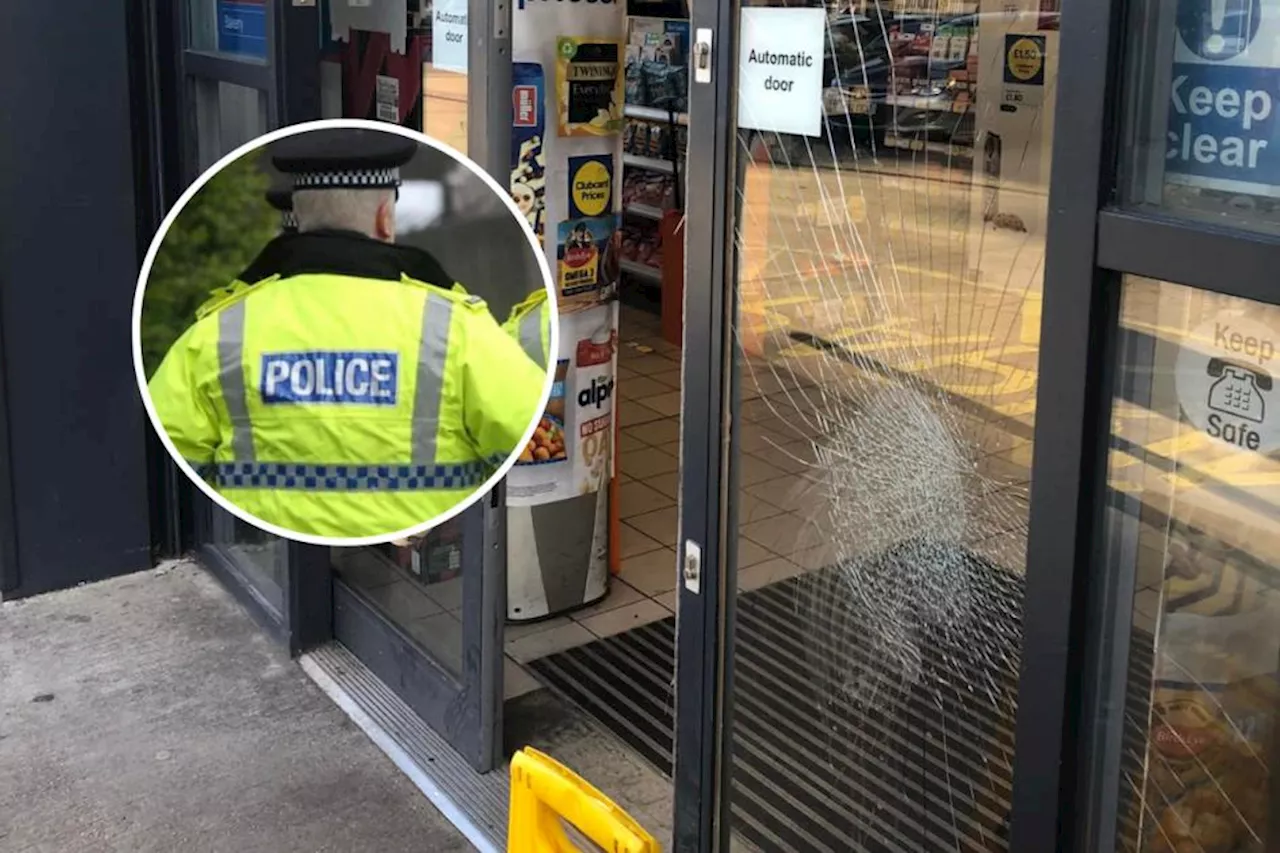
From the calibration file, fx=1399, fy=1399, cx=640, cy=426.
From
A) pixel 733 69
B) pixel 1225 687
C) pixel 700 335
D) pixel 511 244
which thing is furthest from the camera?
pixel 700 335

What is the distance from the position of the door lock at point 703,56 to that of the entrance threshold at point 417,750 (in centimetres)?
161

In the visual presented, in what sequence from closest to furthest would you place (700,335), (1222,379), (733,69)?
(1222,379) < (733,69) < (700,335)

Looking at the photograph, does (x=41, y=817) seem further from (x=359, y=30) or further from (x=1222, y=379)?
(x=1222, y=379)

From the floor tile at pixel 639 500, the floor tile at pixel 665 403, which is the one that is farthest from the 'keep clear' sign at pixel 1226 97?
the floor tile at pixel 665 403

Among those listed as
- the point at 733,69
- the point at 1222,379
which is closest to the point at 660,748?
the point at 733,69

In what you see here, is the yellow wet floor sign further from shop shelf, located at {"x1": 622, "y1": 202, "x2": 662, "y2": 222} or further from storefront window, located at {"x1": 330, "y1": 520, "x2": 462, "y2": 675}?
shop shelf, located at {"x1": 622, "y1": 202, "x2": 662, "y2": 222}

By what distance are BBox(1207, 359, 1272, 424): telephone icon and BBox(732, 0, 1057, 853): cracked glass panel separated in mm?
213

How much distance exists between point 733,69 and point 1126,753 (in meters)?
1.04

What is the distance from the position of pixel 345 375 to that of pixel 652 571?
255 cm

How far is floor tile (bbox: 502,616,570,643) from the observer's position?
378 cm

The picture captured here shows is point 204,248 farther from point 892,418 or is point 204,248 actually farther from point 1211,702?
point 1211,702

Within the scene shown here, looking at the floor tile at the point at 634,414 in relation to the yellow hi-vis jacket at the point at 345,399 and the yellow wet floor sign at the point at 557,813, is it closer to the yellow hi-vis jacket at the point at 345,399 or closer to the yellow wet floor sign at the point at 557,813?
the yellow wet floor sign at the point at 557,813

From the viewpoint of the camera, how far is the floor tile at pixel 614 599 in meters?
3.91

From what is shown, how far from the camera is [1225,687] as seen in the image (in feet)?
4.88
